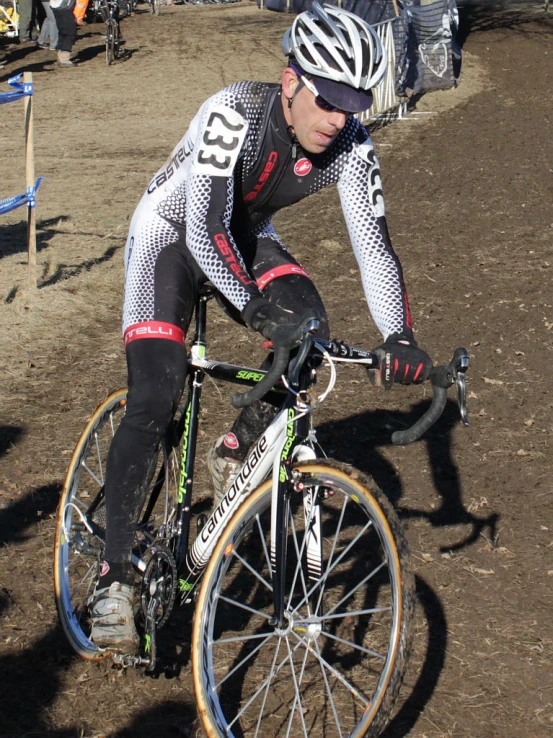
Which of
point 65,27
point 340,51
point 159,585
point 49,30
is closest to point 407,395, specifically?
point 159,585

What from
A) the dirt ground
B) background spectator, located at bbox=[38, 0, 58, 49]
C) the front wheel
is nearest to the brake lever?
the front wheel

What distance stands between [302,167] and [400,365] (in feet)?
4.02

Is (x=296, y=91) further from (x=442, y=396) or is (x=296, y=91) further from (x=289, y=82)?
(x=442, y=396)

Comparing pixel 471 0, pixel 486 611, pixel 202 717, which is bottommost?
pixel 471 0

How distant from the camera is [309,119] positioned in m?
3.55

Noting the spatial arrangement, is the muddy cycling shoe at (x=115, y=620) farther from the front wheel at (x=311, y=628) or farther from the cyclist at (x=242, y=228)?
the front wheel at (x=311, y=628)

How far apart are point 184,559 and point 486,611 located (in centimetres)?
152

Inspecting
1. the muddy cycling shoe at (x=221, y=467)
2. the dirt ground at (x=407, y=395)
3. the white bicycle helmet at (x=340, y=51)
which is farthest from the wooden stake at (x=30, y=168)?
the white bicycle helmet at (x=340, y=51)

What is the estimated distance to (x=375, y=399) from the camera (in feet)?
21.9

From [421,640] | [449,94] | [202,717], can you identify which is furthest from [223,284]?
[449,94]

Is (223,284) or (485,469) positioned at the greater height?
(223,284)

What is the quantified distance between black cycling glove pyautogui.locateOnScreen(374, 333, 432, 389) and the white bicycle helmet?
3.30 ft

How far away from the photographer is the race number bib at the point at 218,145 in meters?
3.52

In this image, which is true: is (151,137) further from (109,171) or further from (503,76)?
(503,76)
